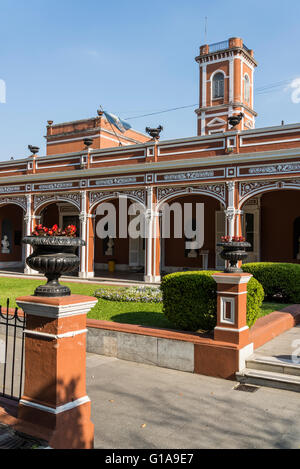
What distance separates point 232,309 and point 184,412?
187 centimetres

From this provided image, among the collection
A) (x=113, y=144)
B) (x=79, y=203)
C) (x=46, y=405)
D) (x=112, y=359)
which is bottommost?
(x=112, y=359)

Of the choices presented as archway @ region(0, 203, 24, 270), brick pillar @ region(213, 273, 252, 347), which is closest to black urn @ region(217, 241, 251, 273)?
brick pillar @ region(213, 273, 252, 347)

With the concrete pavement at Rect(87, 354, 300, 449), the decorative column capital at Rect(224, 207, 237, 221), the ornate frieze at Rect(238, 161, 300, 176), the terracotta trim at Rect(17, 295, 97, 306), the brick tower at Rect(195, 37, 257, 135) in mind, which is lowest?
the concrete pavement at Rect(87, 354, 300, 449)

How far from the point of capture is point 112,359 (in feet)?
22.4

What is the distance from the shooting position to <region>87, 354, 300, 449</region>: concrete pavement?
3945 millimetres

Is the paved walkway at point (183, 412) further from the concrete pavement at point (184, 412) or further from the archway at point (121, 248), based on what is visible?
the archway at point (121, 248)

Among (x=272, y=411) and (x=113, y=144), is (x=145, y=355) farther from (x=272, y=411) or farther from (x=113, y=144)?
(x=113, y=144)

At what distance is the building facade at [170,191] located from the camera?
13867mm

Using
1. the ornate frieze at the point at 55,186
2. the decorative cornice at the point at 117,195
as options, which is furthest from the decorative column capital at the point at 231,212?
the ornate frieze at the point at 55,186

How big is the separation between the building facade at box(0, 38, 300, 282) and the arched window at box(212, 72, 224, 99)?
13.2m

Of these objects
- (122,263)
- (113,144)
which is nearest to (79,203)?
(122,263)

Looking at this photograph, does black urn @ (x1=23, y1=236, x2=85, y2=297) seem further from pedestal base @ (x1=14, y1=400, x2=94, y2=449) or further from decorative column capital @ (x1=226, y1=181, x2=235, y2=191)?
decorative column capital @ (x1=226, y1=181, x2=235, y2=191)

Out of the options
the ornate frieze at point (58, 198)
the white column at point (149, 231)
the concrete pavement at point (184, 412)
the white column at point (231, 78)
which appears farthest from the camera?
the white column at point (231, 78)

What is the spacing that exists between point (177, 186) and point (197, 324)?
9220mm
